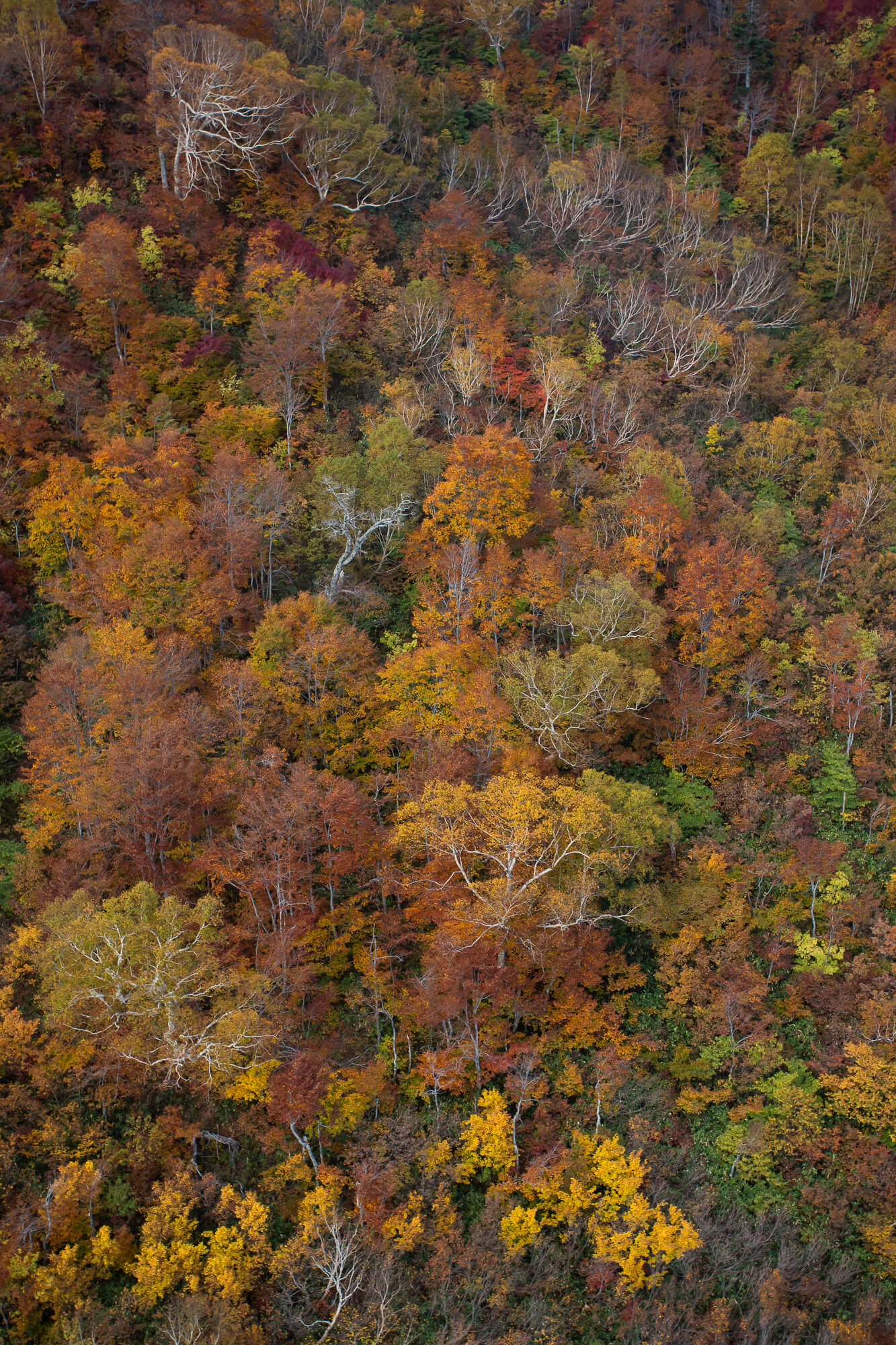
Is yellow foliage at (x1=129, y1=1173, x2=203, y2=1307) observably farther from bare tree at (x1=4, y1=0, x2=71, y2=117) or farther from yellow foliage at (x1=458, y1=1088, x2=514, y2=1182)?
bare tree at (x1=4, y1=0, x2=71, y2=117)

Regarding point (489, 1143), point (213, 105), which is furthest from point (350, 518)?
point (213, 105)

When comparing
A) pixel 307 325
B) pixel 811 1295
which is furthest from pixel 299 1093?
pixel 307 325

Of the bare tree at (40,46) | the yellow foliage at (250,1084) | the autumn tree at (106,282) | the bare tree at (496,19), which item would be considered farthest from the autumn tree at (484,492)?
the bare tree at (496,19)

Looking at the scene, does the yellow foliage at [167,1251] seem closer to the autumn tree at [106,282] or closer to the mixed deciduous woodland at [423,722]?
the mixed deciduous woodland at [423,722]

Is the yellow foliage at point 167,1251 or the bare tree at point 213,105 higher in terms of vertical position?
the bare tree at point 213,105

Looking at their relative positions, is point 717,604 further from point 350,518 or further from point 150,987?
point 150,987

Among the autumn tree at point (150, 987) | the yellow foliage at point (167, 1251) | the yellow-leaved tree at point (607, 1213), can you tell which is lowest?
the yellow-leaved tree at point (607, 1213)

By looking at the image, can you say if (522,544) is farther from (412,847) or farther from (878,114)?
(878,114)

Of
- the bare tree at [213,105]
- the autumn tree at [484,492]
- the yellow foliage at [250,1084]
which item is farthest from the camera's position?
the bare tree at [213,105]

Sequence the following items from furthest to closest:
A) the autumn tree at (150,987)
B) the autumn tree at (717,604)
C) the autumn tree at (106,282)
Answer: the autumn tree at (106,282) < the autumn tree at (717,604) < the autumn tree at (150,987)
